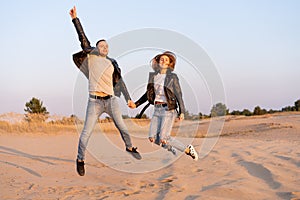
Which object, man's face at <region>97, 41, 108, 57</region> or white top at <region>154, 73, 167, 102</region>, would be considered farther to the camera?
white top at <region>154, 73, 167, 102</region>

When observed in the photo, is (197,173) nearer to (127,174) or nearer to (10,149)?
(127,174)

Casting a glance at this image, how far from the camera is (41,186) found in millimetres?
6777

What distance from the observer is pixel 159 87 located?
24.5ft

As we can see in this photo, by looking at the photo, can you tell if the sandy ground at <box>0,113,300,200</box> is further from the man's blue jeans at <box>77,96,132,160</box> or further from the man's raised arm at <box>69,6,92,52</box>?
the man's raised arm at <box>69,6,92,52</box>

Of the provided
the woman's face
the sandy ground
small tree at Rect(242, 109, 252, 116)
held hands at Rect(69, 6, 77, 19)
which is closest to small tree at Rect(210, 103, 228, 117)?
the sandy ground

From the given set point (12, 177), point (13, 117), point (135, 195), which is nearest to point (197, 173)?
point (135, 195)

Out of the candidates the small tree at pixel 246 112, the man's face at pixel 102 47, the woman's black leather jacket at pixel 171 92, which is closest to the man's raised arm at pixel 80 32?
the man's face at pixel 102 47

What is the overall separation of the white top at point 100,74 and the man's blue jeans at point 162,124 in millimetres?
1090

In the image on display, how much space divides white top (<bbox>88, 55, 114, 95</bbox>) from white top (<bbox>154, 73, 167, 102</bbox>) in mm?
980

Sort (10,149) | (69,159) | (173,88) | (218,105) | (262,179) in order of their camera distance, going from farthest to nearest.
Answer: (10,149) → (69,159) → (218,105) → (173,88) → (262,179)

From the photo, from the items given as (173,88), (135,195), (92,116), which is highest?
(173,88)

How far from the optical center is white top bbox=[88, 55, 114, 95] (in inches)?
267

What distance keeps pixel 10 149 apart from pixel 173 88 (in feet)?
27.1

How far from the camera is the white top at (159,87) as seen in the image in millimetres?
7414
